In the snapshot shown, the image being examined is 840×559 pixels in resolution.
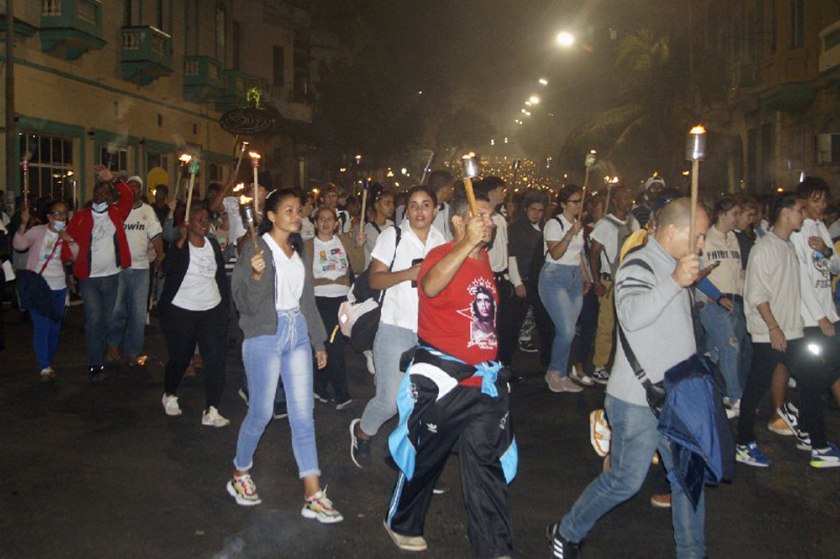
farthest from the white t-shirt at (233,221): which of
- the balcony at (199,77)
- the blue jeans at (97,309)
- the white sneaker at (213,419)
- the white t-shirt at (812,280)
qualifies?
the balcony at (199,77)

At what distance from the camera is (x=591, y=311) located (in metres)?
10.2

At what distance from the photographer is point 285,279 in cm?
574

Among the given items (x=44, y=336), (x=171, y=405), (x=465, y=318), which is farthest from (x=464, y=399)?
(x=44, y=336)

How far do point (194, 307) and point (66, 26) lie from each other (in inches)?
580

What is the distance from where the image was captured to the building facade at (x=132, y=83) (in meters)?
20.1

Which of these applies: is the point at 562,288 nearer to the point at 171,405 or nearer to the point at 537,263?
the point at 537,263

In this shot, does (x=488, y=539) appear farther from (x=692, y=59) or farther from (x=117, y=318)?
(x=692, y=59)

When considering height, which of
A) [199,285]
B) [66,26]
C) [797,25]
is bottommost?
[199,285]

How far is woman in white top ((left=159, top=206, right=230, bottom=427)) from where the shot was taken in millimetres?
7691

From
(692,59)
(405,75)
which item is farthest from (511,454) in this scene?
(405,75)

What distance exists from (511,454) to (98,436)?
406cm

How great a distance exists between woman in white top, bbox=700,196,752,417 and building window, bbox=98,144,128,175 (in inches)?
713

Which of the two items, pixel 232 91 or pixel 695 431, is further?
pixel 232 91

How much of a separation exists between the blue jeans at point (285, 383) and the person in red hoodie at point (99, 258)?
14.7 ft
